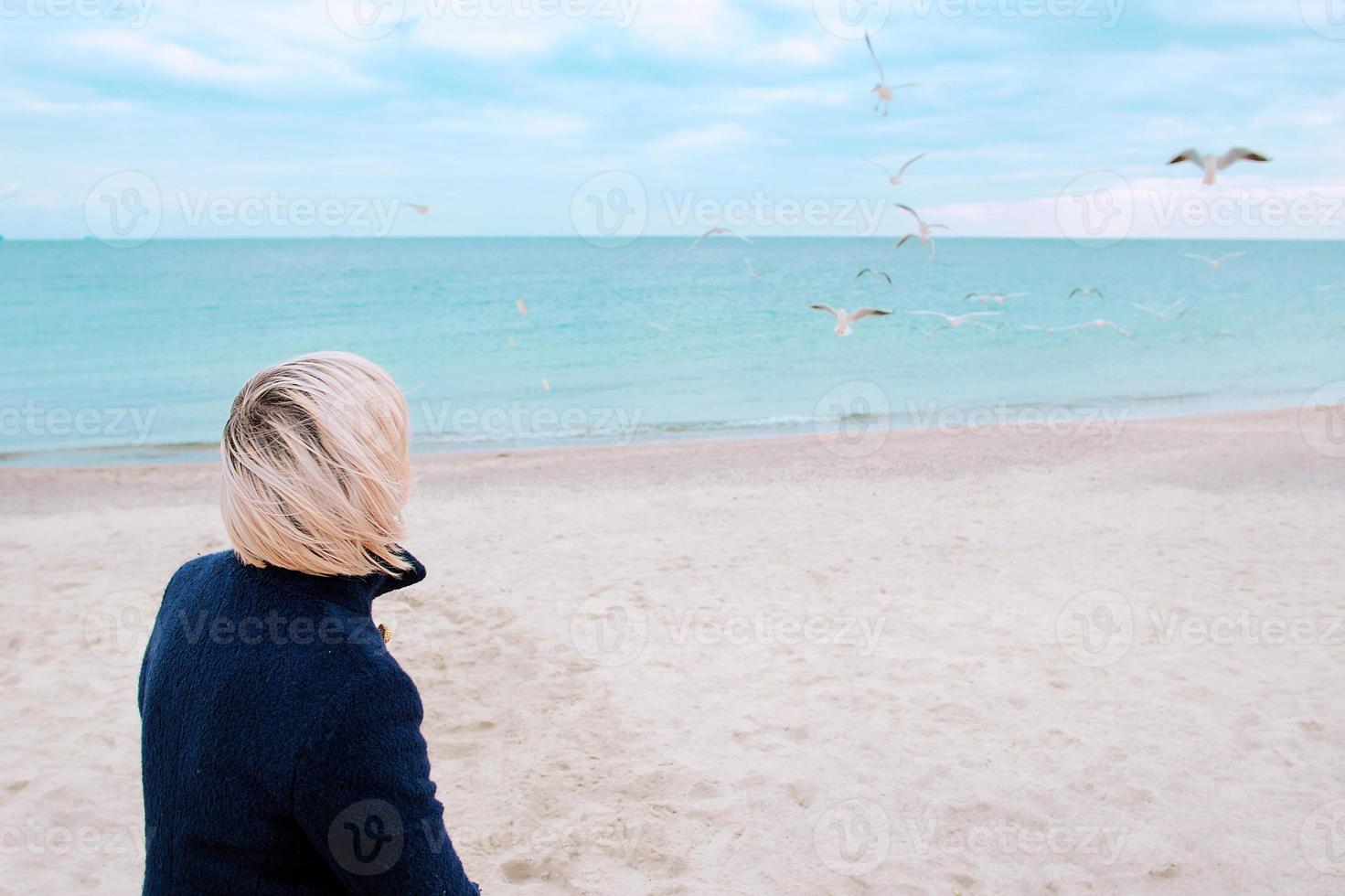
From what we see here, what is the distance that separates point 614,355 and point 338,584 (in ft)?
79.8

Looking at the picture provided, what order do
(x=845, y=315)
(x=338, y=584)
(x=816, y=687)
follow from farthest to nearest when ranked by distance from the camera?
(x=845, y=315)
(x=816, y=687)
(x=338, y=584)

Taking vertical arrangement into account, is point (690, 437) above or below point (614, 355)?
below

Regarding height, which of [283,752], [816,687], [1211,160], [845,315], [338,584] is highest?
[1211,160]

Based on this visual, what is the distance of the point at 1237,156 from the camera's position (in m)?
7.33

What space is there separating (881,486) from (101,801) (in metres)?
7.72

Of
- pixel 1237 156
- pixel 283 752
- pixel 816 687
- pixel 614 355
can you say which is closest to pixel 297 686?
pixel 283 752

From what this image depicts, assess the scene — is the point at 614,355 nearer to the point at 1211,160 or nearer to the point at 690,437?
the point at 690,437

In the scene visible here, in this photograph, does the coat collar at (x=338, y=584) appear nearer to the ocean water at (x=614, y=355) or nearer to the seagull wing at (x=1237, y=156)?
the ocean water at (x=614, y=355)

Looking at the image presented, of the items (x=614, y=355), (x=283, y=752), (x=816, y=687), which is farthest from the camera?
(x=614, y=355)

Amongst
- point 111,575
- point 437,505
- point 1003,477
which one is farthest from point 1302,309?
point 111,575

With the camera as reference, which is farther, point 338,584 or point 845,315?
point 845,315

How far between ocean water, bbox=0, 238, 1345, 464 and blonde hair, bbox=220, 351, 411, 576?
3.56 m

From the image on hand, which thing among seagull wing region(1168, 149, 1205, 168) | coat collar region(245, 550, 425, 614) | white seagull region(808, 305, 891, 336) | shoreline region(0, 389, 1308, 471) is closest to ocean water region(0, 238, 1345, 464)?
shoreline region(0, 389, 1308, 471)

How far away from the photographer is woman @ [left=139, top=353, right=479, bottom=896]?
3.98 ft
